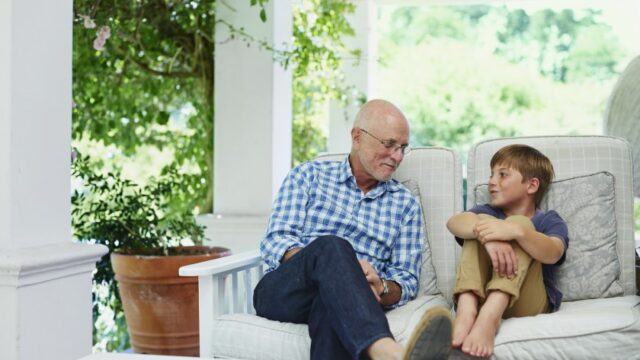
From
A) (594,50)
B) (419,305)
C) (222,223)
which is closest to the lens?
(419,305)

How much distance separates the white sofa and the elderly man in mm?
85

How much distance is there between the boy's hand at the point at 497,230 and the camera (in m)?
2.34

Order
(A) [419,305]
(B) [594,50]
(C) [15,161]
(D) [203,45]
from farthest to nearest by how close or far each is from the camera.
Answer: (B) [594,50] → (D) [203,45] → (A) [419,305] → (C) [15,161]

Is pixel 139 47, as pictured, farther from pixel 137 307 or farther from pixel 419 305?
pixel 419 305

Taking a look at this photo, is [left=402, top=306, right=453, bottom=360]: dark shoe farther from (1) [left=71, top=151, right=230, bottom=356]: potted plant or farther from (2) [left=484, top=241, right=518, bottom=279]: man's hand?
(1) [left=71, top=151, right=230, bottom=356]: potted plant

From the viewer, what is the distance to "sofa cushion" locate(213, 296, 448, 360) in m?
2.32

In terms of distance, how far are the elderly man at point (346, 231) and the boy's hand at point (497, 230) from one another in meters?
0.33

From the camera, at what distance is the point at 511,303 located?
7.69 feet

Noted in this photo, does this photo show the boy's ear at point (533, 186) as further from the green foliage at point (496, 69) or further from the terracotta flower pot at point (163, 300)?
the green foliage at point (496, 69)

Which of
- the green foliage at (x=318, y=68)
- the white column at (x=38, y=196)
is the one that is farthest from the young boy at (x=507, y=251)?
the green foliage at (x=318, y=68)

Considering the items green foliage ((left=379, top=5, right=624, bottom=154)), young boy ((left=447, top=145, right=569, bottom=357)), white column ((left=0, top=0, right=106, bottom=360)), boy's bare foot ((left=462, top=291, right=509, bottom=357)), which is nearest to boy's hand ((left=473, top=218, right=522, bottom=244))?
young boy ((left=447, top=145, right=569, bottom=357))

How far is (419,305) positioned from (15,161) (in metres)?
1.28

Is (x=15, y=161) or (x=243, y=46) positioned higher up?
(x=243, y=46)

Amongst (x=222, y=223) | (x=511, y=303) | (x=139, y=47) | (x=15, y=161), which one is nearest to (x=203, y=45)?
(x=139, y=47)
